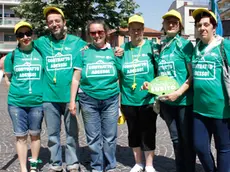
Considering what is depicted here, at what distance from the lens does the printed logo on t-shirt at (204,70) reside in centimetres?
371

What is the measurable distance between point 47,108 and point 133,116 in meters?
1.21

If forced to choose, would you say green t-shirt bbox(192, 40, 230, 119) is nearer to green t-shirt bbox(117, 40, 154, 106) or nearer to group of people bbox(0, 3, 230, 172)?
group of people bbox(0, 3, 230, 172)

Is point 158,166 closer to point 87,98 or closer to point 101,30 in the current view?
point 87,98

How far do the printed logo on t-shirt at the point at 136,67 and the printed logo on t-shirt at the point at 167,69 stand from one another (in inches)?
13.0

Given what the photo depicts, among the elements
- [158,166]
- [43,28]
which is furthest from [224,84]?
[43,28]

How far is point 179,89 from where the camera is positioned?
409 centimetres

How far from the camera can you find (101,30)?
4.58 metres

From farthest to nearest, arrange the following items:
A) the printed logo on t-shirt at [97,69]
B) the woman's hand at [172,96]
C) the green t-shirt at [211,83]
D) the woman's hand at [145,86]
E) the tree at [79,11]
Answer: the tree at [79,11] → the printed logo on t-shirt at [97,69] → the woman's hand at [145,86] → the woman's hand at [172,96] → the green t-shirt at [211,83]

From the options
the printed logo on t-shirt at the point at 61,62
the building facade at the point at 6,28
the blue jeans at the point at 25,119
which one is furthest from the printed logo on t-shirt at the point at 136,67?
the building facade at the point at 6,28

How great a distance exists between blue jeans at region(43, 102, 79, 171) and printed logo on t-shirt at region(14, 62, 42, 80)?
42 centimetres

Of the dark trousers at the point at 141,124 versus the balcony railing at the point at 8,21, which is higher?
the balcony railing at the point at 8,21

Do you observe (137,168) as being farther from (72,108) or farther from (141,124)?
(72,108)

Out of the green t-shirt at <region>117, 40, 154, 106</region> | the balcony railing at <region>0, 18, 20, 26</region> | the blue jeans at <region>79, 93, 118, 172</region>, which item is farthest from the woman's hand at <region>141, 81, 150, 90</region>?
the balcony railing at <region>0, 18, 20, 26</region>

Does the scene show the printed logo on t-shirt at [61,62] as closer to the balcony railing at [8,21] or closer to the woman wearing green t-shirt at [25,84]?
the woman wearing green t-shirt at [25,84]
